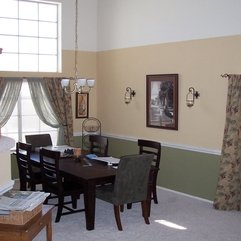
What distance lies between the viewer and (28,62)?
26.4 feet

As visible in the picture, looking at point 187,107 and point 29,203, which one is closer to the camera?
point 29,203

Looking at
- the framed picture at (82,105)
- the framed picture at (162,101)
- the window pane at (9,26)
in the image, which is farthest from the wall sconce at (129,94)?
the window pane at (9,26)

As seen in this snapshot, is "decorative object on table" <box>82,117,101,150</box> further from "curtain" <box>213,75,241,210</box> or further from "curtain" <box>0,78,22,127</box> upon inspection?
"curtain" <box>213,75,241,210</box>

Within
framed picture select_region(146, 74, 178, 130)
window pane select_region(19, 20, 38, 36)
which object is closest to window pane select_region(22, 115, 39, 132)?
window pane select_region(19, 20, 38, 36)

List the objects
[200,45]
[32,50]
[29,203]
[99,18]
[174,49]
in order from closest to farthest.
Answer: [29,203]
[200,45]
[174,49]
[32,50]
[99,18]

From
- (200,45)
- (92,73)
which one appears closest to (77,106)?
(92,73)

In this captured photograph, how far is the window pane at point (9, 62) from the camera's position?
771 centimetres

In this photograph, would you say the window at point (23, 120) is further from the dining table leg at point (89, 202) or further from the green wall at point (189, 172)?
the dining table leg at point (89, 202)

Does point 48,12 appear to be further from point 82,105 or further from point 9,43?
point 82,105

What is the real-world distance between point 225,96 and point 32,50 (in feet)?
12.9

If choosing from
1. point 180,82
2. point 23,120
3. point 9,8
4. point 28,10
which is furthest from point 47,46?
point 180,82

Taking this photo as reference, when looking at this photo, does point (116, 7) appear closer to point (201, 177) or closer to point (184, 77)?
point (184, 77)

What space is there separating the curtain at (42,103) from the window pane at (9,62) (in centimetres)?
41

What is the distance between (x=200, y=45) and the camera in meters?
6.58
